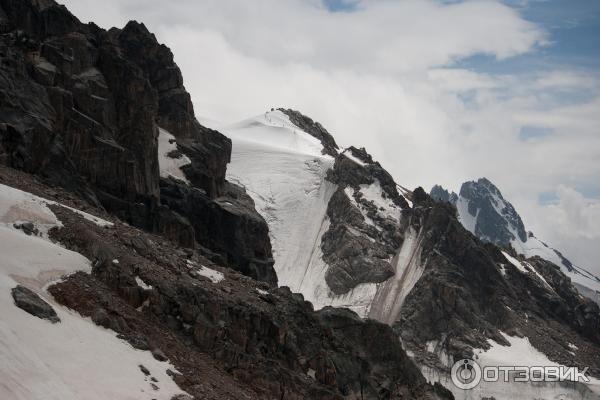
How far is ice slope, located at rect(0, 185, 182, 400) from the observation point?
819 inches

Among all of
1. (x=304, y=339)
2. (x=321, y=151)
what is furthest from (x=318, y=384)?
(x=321, y=151)

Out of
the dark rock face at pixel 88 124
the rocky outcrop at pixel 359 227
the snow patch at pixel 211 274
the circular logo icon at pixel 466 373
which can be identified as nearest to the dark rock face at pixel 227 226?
the dark rock face at pixel 88 124

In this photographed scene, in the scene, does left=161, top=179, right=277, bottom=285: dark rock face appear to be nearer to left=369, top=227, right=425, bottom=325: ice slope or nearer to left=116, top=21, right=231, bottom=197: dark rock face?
left=116, top=21, right=231, bottom=197: dark rock face

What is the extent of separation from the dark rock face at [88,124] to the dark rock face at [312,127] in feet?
370

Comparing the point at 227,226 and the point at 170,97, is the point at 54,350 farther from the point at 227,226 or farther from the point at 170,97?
the point at 170,97

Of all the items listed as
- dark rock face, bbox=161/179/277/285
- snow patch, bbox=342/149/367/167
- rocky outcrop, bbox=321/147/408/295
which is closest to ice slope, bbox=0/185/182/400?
dark rock face, bbox=161/179/277/285

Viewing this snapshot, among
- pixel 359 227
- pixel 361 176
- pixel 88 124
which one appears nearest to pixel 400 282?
pixel 359 227

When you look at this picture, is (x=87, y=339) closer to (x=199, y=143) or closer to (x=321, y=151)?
(x=199, y=143)

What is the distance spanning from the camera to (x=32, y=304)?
2423 centimetres

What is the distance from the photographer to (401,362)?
153 feet

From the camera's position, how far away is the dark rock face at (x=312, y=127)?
17914cm

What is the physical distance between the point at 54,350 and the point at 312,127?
16704cm

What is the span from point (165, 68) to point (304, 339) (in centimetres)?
4135

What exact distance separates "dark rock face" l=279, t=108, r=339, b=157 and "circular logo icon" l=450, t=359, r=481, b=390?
7496 cm
